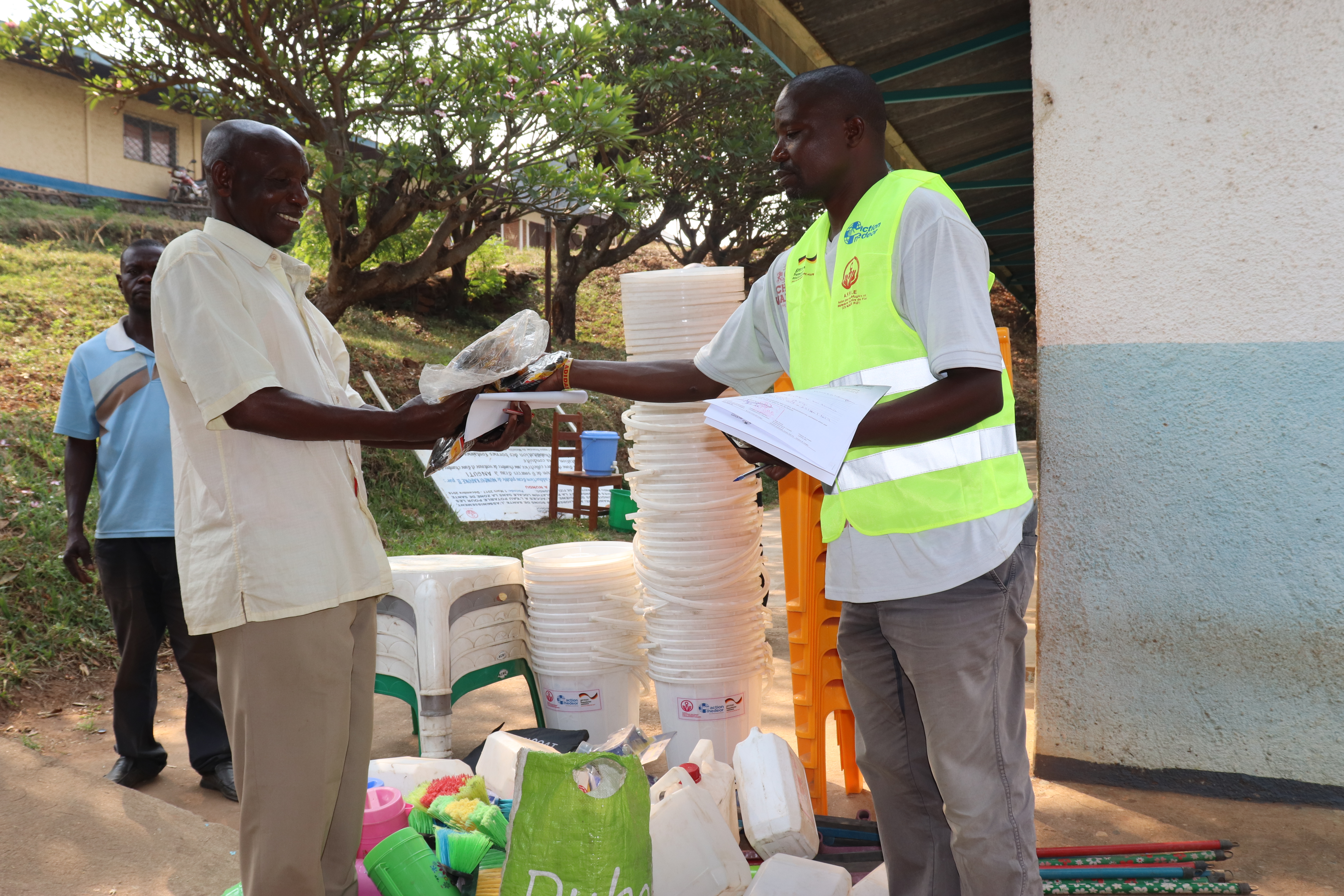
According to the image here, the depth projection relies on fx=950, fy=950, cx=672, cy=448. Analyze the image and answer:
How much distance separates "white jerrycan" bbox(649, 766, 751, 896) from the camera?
2.49 metres

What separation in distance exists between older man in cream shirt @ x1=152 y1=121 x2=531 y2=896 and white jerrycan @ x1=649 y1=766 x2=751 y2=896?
2.95 ft

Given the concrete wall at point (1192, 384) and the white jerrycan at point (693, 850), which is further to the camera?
the concrete wall at point (1192, 384)

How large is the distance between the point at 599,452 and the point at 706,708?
20.8ft

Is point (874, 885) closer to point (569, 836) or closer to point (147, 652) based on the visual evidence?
point (569, 836)

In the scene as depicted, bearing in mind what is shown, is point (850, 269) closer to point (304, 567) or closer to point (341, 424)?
point (341, 424)

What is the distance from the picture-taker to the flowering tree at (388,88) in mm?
7867

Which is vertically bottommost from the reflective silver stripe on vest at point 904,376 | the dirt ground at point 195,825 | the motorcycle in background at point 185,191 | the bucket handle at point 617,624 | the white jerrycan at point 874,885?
the dirt ground at point 195,825

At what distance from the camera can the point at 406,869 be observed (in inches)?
95.0

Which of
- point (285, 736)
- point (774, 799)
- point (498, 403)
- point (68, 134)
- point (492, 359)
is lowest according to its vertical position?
point (774, 799)

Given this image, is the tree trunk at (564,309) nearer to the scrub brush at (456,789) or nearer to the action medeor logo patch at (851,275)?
the scrub brush at (456,789)

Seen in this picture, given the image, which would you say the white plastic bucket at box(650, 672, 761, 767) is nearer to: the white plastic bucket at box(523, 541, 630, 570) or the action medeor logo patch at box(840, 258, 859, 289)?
the white plastic bucket at box(523, 541, 630, 570)

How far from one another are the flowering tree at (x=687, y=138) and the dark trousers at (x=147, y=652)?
7543 millimetres

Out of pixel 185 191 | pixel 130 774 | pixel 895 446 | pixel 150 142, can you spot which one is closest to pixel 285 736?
pixel 895 446

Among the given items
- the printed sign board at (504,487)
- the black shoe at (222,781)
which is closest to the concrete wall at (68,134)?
the printed sign board at (504,487)
